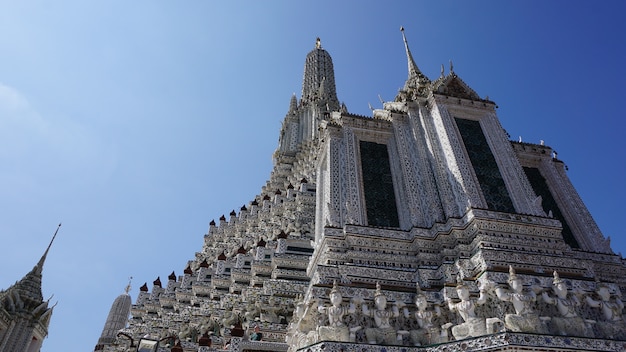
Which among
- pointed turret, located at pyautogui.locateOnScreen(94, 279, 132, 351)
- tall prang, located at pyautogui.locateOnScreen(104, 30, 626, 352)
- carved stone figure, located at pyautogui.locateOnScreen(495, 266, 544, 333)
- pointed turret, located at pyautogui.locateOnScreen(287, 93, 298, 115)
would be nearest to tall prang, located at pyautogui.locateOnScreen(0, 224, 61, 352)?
pointed turret, located at pyautogui.locateOnScreen(94, 279, 132, 351)

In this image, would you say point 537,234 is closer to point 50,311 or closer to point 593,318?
point 593,318

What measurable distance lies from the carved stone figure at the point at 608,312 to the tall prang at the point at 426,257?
0.02m

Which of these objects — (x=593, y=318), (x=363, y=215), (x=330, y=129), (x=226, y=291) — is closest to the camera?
(x=593, y=318)

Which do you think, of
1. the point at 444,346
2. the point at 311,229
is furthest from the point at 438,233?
the point at 311,229

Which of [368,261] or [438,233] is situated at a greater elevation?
[438,233]

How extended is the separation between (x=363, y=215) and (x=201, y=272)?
13443 millimetres

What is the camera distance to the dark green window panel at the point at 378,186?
12.7m

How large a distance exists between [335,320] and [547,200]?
9.82 metres

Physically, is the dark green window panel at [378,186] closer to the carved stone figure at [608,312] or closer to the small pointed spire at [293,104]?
the carved stone figure at [608,312]

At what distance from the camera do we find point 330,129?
15359mm

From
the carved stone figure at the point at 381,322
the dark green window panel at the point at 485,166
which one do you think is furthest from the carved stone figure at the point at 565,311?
the dark green window panel at the point at 485,166

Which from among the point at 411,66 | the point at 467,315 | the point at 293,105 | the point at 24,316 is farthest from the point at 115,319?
the point at 467,315

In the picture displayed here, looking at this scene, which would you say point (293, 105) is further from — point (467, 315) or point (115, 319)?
point (467, 315)

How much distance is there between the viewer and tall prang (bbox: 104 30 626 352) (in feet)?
29.5
